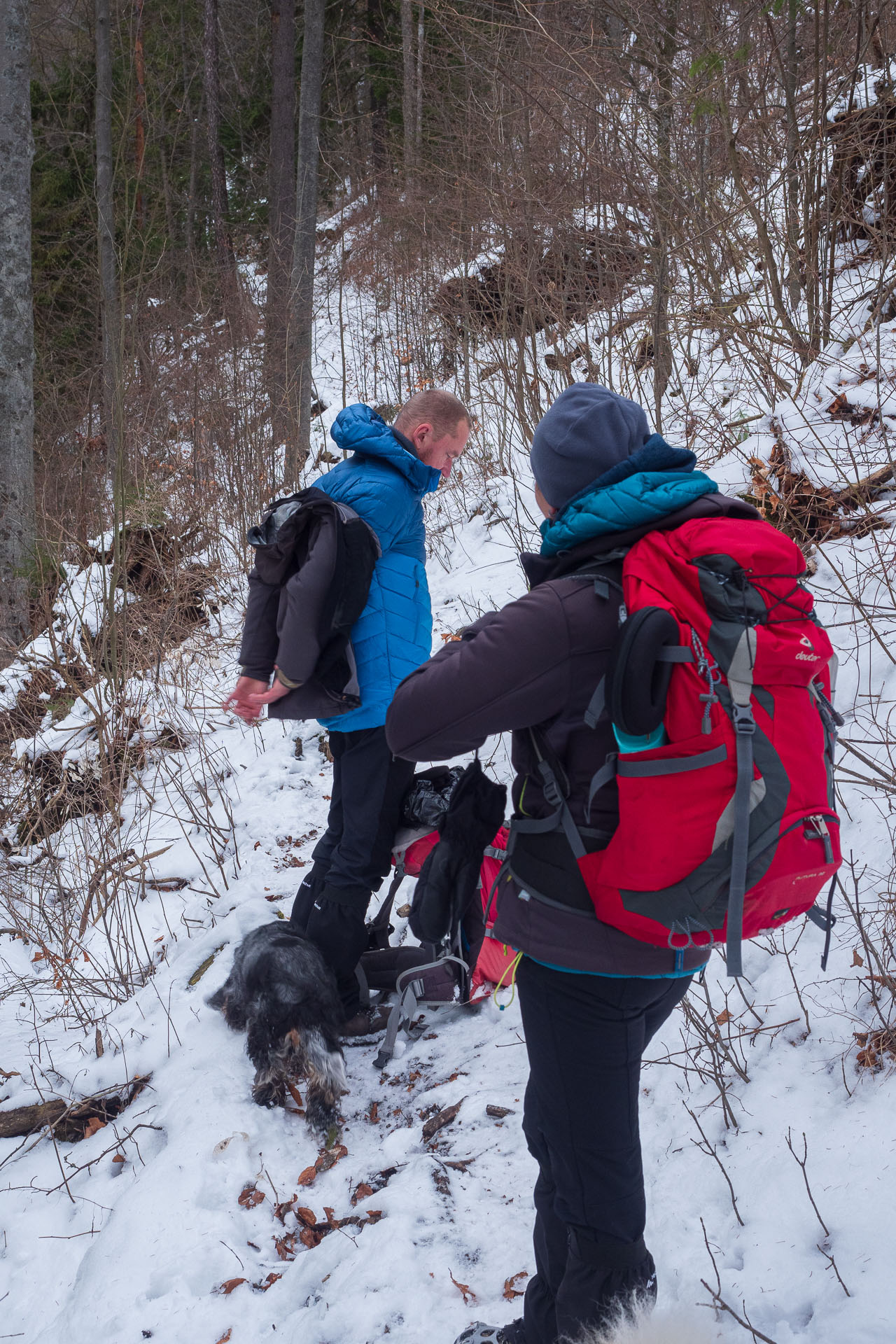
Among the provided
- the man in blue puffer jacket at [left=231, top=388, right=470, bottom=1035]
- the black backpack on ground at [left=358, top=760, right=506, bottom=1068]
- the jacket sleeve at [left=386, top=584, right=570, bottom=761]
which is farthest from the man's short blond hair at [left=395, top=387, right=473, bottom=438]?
the jacket sleeve at [left=386, top=584, right=570, bottom=761]

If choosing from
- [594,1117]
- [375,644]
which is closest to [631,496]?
[594,1117]

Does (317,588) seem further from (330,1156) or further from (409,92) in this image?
(409,92)

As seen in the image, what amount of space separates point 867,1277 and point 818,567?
2878 millimetres

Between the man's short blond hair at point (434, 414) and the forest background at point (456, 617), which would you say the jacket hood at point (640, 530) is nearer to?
the forest background at point (456, 617)

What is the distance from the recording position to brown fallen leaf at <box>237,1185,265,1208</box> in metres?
2.57

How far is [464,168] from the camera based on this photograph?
696 cm

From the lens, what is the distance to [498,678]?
1412 millimetres

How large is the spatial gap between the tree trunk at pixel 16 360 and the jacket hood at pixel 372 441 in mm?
5689

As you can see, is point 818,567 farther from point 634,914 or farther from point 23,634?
point 23,634

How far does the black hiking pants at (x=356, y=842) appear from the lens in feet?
10.1

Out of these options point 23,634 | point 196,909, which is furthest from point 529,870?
point 23,634

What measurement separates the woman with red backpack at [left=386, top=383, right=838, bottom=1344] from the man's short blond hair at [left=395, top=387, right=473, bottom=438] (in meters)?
1.44

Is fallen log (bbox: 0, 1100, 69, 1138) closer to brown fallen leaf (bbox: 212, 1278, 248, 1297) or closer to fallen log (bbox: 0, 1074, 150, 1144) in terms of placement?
fallen log (bbox: 0, 1074, 150, 1144)

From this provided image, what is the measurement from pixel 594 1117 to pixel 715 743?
0.75 meters
